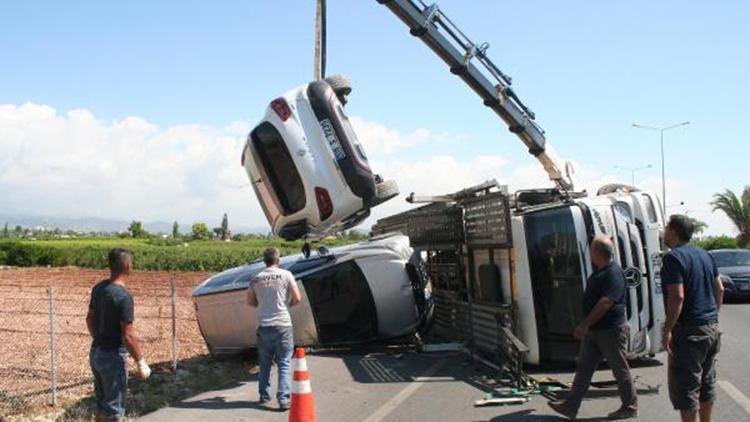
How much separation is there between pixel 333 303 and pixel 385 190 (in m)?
2.12

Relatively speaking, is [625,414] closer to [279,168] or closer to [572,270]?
[572,270]

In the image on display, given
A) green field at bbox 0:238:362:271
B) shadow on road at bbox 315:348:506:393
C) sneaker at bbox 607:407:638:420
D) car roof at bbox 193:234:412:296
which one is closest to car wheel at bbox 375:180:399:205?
car roof at bbox 193:234:412:296

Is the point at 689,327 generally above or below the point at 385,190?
below

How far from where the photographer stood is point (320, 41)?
1026 centimetres

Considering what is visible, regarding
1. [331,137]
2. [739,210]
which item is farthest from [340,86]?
[739,210]

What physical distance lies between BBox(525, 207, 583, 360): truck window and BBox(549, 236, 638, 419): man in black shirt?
84.0 inches

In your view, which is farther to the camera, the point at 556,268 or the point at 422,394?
the point at 556,268

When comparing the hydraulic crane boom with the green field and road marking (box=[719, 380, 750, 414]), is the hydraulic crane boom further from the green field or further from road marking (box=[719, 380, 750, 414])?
the green field

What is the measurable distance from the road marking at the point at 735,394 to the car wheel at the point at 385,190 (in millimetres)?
4518

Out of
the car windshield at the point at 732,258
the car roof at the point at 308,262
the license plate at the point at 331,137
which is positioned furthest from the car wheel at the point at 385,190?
the car windshield at the point at 732,258

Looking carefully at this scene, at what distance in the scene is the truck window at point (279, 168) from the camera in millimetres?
9180

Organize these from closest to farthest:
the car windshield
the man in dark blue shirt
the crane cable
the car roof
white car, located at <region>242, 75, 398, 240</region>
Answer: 1. the man in dark blue shirt
2. white car, located at <region>242, 75, 398, 240</region>
3. the crane cable
4. the car roof
5. the car windshield

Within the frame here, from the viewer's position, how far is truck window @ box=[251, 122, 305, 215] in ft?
30.1

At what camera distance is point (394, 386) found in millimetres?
8539
